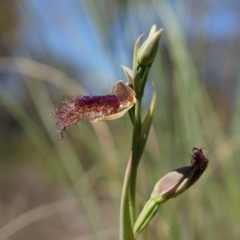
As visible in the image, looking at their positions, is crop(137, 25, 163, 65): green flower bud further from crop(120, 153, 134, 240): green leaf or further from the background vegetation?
the background vegetation

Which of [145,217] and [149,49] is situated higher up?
[149,49]

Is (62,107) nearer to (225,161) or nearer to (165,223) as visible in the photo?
(165,223)

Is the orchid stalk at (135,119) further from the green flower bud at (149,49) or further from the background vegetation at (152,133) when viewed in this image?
the background vegetation at (152,133)

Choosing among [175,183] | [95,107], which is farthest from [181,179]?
[95,107]

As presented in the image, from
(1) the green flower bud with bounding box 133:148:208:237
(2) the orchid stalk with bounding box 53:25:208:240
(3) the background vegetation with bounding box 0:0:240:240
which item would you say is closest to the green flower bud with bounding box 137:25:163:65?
(2) the orchid stalk with bounding box 53:25:208:240

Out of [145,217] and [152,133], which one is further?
[152,133]

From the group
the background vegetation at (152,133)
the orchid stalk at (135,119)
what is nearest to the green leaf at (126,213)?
the orchid stalk at (135,119)

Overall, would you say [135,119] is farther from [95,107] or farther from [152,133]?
[152,133]
